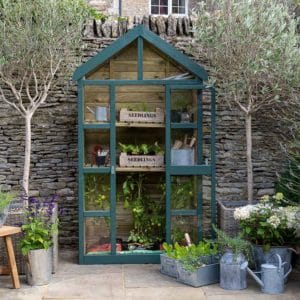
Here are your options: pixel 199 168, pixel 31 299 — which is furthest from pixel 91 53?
pixel 31 299

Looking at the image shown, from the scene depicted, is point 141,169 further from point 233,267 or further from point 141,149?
point 233,267

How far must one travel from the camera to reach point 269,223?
5.39 meters

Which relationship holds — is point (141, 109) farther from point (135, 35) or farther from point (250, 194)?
point (250, 194)

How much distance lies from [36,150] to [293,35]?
128 inches

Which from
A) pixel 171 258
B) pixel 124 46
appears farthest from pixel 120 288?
pixel 124 46

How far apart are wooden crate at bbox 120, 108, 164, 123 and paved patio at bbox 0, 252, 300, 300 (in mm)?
1633

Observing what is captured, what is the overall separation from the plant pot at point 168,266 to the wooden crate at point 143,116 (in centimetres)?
150

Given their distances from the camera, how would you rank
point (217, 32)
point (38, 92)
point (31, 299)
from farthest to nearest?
point (38, 92), point (217, 32), point (31, 299)

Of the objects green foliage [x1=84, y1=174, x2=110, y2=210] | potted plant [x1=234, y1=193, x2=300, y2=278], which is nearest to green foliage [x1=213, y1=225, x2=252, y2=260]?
potted plant [x1=234, y1=193, x2=300, y2=278]

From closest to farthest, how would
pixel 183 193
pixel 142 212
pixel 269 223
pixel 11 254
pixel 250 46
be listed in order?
pixel 11 254, pixel 269 223, pixel 250 46, pixel 183 193, pixel 142 212

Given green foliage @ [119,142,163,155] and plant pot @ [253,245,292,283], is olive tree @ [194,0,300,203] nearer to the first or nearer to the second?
plant pot @ [253,245,292,283]

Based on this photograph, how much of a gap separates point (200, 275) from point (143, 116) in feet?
6.26

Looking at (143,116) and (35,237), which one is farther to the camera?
(143,116)

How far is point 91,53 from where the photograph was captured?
22.4 ft
